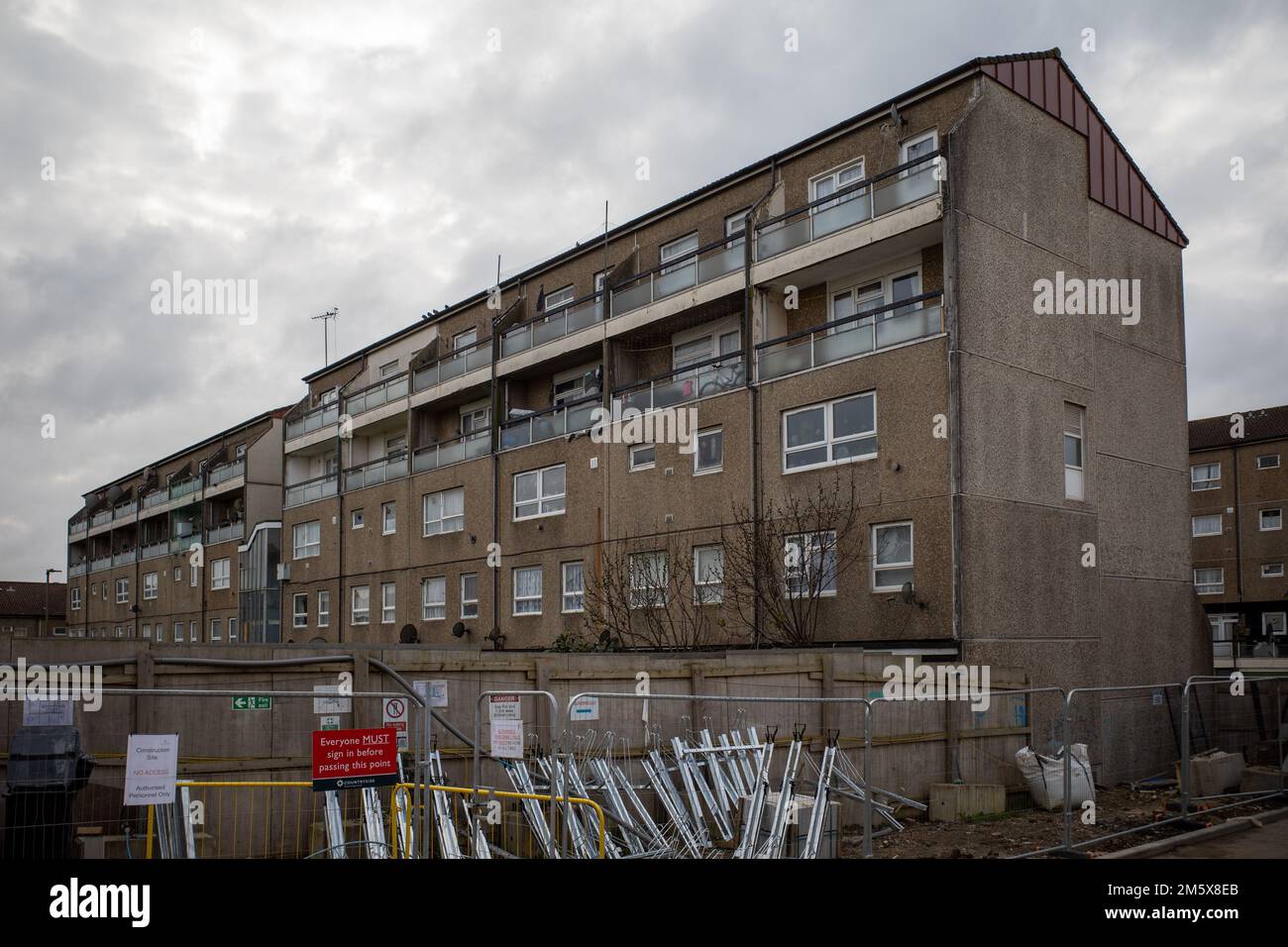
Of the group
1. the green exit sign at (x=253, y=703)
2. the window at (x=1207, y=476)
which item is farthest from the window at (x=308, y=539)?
the window at (x=1207, y=476)

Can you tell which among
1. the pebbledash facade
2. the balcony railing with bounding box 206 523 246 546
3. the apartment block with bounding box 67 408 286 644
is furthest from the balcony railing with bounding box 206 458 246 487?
the pebbledash facade

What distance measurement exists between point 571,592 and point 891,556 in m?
9.25

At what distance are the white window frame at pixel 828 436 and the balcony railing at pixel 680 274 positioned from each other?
4.00m

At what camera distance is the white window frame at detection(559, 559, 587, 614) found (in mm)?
27188

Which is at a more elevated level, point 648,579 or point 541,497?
point 541,497

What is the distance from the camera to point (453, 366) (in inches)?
1342

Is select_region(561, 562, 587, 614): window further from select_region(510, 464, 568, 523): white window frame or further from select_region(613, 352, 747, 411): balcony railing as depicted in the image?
select_region(613, 352, 747, 411): balcony railing

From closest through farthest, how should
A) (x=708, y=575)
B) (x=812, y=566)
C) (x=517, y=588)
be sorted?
(x=812, y=566), (x=708, y=575), (x=517, y=588)

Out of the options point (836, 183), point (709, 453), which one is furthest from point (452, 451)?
point (836, 183)

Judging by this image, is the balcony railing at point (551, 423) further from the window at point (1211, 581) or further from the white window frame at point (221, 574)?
the window at point (1211, 581)

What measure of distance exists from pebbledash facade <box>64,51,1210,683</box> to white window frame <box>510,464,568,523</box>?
70mm

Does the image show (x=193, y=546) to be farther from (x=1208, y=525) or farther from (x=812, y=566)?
(x=1208, y=525)

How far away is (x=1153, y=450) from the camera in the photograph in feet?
80.7
